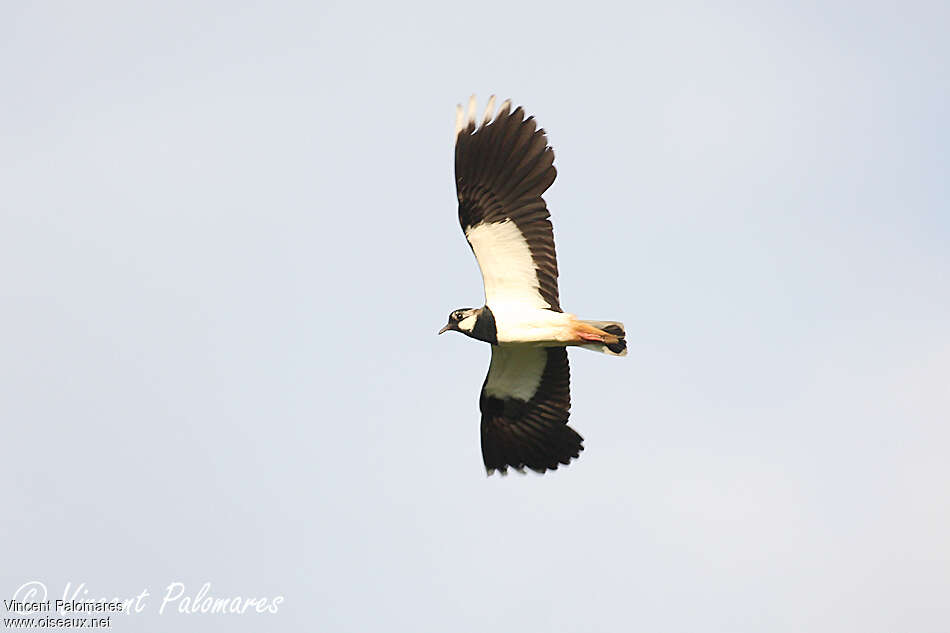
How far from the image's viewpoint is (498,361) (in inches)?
823

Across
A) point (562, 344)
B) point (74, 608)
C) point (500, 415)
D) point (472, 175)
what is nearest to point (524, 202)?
point (472, 175)

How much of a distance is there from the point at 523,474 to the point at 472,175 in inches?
179

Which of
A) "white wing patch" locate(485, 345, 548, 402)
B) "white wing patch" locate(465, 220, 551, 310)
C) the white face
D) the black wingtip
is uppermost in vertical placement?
"white wing patch" locate(465, 220, 551, 310)

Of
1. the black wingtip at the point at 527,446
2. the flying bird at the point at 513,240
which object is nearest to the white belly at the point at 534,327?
the flying bird at the point at 513,240

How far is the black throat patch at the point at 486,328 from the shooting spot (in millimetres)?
19797

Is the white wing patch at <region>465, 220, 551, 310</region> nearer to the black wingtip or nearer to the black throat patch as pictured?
the black throat patch

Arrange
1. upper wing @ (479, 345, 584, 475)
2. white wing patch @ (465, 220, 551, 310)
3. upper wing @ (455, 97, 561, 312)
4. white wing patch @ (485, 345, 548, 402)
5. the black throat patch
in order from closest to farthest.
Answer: upper wing @ (455, 97, 561, 312), white wing patch @ (465, 220, 551, 310), the black throat patch, white wing patch @ (485, 345, 548, 402), upper wing @ (479, 345, 584, 475)

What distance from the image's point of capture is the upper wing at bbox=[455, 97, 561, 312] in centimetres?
1914

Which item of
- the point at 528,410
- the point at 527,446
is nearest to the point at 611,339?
the point at 528,410

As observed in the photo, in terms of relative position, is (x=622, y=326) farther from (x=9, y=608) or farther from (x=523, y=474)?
(x=9, y=608)

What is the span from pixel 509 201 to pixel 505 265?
0.90 meters

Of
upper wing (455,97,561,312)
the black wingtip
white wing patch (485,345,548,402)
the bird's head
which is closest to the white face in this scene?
the bird's head

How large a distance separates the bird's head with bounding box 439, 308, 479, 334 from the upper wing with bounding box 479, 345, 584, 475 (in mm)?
842

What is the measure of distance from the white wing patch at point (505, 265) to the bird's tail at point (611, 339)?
29.3 inches
